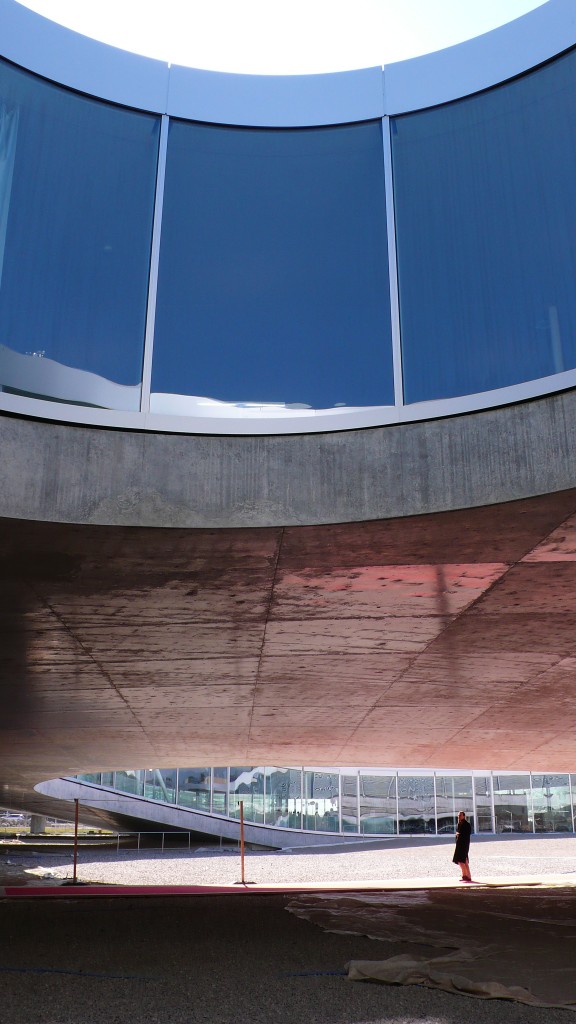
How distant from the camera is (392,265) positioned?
705 cm

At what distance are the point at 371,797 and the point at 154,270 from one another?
4147cm

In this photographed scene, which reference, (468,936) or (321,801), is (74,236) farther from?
(321,801)

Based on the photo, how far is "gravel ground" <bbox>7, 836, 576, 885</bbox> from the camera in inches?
778

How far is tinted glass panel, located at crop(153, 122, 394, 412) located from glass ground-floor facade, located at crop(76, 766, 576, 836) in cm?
3264

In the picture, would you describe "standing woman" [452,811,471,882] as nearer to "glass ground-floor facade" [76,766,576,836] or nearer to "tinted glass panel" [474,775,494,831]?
"glass ground-floor facade" [76,766,576,836]

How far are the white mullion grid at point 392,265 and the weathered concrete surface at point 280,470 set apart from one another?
0.69 meters

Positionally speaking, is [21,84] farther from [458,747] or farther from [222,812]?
[222,812]

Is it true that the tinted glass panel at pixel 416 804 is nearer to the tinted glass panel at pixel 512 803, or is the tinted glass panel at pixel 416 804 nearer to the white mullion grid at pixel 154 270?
the tinted glass panel at pixel 512 803

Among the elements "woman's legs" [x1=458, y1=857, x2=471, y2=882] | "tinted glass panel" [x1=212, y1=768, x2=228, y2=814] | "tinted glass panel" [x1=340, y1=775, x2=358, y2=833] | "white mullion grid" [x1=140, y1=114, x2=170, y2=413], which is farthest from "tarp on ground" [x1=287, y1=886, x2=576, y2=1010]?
"tinted glass panel" [x1=340, y1=775, x2=358, y2=833]

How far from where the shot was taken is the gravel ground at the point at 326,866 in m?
19.8

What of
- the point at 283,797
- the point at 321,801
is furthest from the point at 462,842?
the point at 321,801

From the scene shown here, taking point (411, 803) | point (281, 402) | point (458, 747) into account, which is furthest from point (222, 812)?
point (281, 402)

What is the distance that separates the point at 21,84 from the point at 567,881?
17757mm

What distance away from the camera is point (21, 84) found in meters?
7.08
